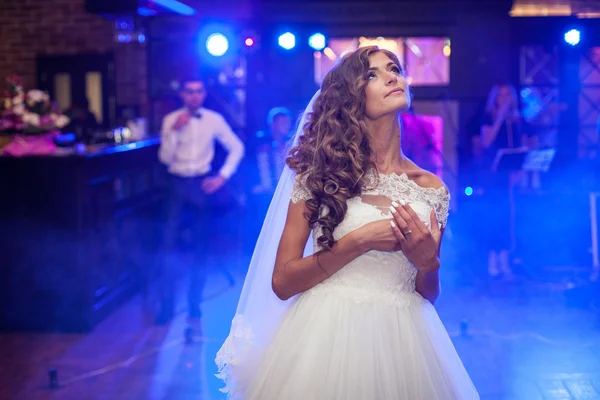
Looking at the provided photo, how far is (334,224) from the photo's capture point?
7.34ft

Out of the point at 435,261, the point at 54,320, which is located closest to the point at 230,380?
the point at 435,261

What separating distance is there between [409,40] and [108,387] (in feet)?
20.2

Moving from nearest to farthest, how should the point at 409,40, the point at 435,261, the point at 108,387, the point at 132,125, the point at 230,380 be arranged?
the point at 435,261
the point at 230,380
the point at 108,387
the point at 132,125
the point at 409,40

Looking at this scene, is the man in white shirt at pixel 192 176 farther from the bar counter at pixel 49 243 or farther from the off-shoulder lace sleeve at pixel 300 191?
the off-shoulder lace sleeve at pixel 300 191

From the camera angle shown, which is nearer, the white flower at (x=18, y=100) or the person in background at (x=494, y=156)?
the white flower at (x=18, y=100)

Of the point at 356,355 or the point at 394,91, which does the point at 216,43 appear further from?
the point at 356,355

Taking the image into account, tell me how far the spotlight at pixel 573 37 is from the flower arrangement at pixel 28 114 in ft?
17.1

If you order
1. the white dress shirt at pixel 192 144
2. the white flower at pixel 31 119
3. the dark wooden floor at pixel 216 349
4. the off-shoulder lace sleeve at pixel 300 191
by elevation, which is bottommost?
the dark wooden floor at pixel 216 349

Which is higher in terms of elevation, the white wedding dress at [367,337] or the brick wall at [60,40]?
the brick wall at [60,40]

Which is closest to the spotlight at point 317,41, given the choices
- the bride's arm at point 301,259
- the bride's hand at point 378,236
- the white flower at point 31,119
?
the white flower at point 31,119

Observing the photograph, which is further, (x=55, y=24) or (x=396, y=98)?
(x=55, y=24)

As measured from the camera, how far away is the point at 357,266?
90.4 inches

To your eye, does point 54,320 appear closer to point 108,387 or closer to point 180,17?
point 108,387

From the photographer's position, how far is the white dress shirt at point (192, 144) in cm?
575
